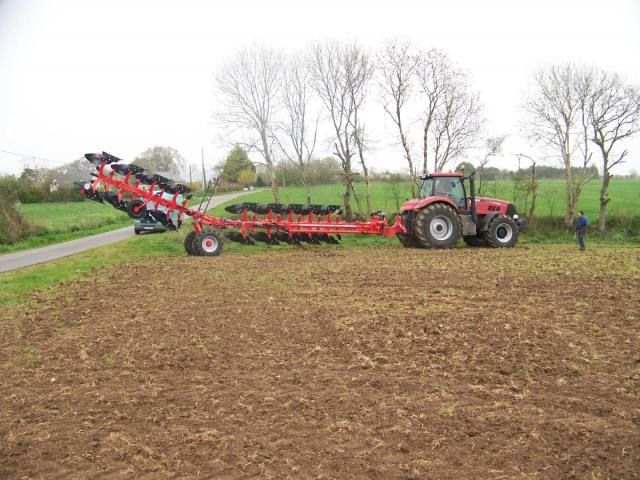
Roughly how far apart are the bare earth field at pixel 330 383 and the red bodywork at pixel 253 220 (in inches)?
188

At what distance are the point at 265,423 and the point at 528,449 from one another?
6.55 ft

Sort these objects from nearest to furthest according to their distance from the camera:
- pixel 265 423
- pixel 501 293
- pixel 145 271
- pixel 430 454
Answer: pixel 430 454 → pixel 265 423 → pixel 501 293 → pixel 145 271

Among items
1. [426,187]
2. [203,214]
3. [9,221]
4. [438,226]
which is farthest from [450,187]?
[9,221]

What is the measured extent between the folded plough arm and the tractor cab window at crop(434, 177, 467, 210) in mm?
1551

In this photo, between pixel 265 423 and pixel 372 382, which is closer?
pixel 265 423

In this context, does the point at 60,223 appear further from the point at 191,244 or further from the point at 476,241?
the point at 476,241

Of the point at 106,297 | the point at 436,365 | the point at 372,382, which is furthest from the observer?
the point at 106,297

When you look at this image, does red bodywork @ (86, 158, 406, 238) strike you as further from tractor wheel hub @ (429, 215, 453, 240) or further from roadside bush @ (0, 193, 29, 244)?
roadside bush @ (0, 193, 29, 244)

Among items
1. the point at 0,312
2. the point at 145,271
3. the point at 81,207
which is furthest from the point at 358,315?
the point at 81,207

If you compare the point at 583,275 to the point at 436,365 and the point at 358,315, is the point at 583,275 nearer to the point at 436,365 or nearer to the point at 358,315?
the point at 358,315

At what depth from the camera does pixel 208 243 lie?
14.8m

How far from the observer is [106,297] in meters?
9.29

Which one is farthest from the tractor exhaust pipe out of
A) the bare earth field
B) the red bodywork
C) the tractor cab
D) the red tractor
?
the bare earth field

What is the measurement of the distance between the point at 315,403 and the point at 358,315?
9.70ft
